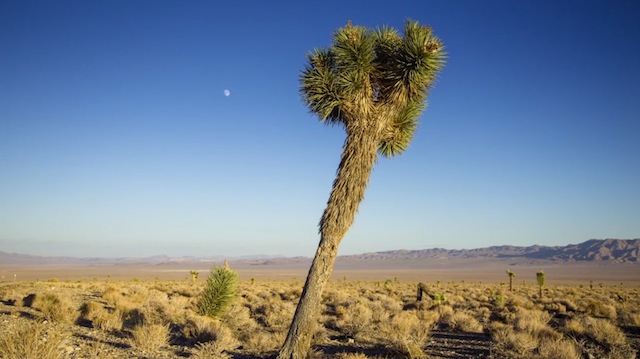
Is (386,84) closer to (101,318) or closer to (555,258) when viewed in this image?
(101,318)

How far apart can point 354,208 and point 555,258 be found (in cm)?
16183

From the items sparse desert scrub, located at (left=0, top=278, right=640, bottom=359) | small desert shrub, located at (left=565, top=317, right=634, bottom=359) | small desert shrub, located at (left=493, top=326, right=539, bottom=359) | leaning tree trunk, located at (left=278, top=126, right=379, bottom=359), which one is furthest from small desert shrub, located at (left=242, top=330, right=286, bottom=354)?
small desert shrub, located at (left=565, top=317, right=634, bottom=359)

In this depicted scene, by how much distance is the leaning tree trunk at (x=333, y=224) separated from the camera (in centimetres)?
838

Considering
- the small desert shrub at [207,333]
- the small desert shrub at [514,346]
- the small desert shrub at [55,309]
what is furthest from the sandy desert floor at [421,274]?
the small desert shrub at [514,346]

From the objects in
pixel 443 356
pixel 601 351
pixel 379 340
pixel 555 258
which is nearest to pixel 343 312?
pixel 379 340

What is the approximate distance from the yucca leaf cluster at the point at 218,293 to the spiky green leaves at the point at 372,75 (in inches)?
284

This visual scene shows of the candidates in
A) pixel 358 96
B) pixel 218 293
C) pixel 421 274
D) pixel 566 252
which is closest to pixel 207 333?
pixel 218 293

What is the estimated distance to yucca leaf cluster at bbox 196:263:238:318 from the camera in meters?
13.9

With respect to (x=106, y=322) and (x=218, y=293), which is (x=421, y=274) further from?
(x=106, y=322)

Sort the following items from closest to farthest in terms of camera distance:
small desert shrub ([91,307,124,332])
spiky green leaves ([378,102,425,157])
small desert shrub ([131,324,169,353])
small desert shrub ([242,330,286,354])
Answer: small desert shrub ([131,324,169,353])
small desert shrub ([242,330,286,354])
spiky green leaves ([378,102,425,157])
small desert shrub ([91,307,124,332])

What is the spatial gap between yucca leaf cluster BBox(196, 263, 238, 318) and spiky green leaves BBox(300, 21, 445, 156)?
23.7 ft

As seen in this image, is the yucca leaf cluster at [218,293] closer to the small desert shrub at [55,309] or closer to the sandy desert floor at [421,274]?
the small desert shrub at [55,309]

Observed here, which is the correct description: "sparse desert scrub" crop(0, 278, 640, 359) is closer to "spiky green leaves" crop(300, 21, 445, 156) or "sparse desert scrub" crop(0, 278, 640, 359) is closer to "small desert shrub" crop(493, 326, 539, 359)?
"small desert shrub" crop(493, 326, 539, 359)

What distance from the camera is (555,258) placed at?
147125mm
